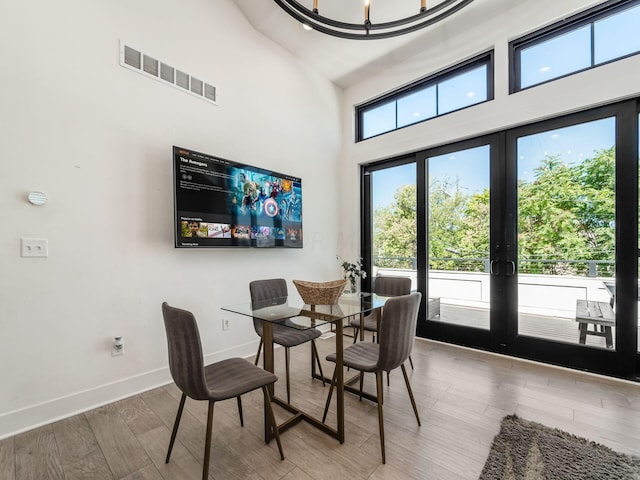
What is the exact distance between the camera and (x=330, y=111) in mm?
4422

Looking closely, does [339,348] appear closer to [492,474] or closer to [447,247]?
[492,474]

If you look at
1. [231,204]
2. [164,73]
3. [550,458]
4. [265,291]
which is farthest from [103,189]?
[550,458]

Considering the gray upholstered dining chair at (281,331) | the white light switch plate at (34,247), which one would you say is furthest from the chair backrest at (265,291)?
the white light switch plate at (34,247)

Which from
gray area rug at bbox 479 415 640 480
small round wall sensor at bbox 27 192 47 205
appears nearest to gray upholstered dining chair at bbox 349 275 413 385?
gray area rug at bbox 479 415 640 480

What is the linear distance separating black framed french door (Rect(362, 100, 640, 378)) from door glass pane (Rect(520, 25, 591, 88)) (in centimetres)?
48

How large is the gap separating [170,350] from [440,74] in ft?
13.8

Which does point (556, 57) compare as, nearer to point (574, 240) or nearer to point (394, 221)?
point (574, 240)

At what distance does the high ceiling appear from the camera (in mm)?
2975

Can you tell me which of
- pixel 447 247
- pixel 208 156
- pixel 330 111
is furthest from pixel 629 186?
pixel 208 156

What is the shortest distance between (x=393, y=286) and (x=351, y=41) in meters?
3.02

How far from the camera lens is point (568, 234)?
2.81 meters

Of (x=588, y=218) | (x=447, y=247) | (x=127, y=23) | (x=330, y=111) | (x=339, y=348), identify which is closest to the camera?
(x=339, y=348)

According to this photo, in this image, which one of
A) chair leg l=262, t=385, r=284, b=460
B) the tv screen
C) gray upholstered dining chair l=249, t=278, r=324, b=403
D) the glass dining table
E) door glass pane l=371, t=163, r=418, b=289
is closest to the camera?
chair leg l=262, t=385, r=284, b=460

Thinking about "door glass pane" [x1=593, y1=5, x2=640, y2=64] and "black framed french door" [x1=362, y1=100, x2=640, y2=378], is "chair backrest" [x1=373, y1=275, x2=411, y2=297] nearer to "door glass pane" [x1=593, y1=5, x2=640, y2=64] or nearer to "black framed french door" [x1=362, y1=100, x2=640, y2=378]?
"black framed french door" [x1=362, y1=100, x2=640, y2=378]
